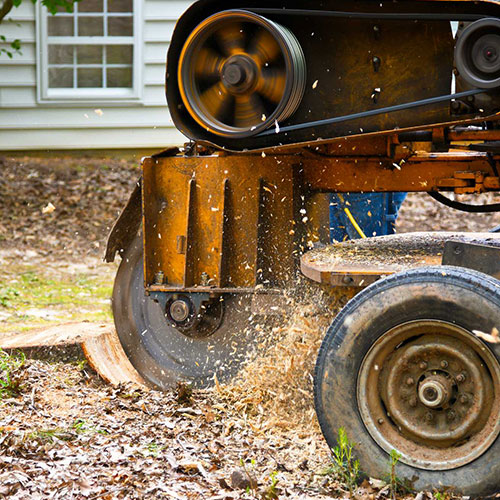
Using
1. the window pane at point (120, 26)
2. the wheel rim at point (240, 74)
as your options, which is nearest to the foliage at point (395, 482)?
the wheel rim at point (240, 74)

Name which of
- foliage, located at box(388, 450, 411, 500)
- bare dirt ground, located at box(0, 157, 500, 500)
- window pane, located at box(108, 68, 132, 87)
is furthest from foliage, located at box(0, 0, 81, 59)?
foliage, located at box(388, 450, 411, 500)

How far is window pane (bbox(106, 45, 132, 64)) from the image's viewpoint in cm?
1227

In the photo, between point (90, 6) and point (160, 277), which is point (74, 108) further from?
point (160, 277)

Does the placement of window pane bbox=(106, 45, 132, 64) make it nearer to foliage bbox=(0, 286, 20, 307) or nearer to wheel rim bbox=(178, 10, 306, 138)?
foliage bbox=(0, 286, 20, 307)

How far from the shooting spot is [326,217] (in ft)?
17.5

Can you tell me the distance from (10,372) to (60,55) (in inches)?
316

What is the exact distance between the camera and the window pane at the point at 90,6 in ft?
40.7

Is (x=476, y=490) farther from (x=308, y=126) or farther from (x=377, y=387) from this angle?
(x=308, y=126)

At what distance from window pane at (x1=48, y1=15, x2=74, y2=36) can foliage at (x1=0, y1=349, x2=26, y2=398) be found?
746 cm

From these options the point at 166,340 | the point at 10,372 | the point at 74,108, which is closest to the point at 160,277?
the point at 166,340

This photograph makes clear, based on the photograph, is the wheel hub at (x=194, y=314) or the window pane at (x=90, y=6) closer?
the wheel hub at (x=194, y=314)

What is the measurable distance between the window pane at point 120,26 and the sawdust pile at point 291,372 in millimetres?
8251

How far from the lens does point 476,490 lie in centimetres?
337

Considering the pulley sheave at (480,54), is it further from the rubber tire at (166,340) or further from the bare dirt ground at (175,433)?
the rubber tire at (166,340)
